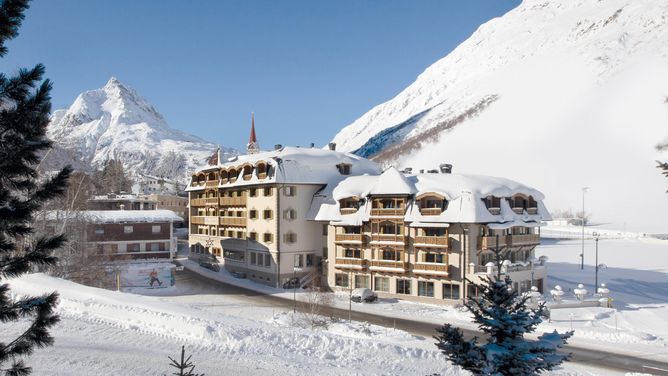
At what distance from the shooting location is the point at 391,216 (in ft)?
152

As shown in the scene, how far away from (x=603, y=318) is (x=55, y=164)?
43669mm

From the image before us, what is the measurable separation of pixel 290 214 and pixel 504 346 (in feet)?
144

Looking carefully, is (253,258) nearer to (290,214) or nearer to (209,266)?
(290,214)

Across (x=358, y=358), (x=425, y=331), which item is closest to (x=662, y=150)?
(x=425, y=331)

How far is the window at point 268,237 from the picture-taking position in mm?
53025

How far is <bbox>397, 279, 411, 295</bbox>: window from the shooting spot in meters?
45.9

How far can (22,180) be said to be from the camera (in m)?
10.5

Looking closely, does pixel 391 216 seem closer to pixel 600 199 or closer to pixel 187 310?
pixel 187 310

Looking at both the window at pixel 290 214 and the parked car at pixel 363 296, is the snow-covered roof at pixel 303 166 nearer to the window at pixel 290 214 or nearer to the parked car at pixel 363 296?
the window at pixel 290 214

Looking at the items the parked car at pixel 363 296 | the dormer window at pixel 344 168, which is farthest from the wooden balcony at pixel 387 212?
the dormer window at pixel 344 168

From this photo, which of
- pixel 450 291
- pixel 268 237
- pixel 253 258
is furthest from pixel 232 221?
pixel 450 291

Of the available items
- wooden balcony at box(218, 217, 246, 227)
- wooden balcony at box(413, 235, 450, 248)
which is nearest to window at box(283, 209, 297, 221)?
wooden balcony at box(218, 217, 246, 227)

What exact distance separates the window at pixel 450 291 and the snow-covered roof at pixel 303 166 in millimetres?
17251

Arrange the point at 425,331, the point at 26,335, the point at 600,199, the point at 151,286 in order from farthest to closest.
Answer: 1. the point at 600,199
2. the point at 151,286
3. the point at 425,331
4. the point at 26,335
